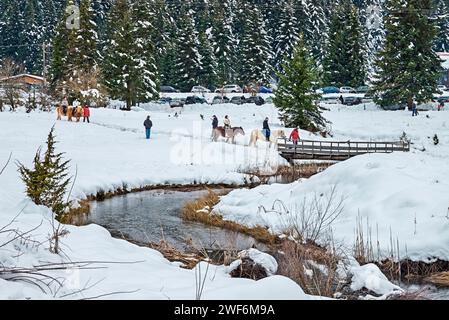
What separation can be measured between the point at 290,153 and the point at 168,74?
52629 mm

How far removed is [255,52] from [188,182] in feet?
155

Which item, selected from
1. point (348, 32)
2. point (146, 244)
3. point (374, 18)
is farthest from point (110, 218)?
point (374, 18)

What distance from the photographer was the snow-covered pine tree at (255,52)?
68812 mm

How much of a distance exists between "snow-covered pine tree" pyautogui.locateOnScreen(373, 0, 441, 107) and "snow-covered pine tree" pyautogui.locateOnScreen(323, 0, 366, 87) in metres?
10.7

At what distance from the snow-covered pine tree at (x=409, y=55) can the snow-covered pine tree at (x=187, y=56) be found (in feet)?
89.1

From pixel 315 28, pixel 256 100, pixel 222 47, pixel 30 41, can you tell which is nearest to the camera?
pixel 256 100

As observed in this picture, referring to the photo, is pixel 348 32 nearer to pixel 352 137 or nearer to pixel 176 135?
pixel 352 137

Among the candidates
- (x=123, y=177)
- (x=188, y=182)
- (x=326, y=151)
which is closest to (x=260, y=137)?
(x=326, y=151)

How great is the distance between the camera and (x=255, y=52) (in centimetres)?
6931

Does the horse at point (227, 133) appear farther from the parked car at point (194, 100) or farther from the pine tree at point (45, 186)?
the parked car at point (194, 100)

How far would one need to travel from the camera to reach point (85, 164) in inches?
967

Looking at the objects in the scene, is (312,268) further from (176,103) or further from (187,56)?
(187,56)

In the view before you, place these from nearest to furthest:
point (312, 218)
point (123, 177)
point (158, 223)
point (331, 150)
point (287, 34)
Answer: point (312, 218)
point (158, 223)
point (123, 177)
point (331, 150)
point (287, 34)

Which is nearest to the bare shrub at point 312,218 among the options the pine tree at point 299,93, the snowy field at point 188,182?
the snowy field at point 188,182
